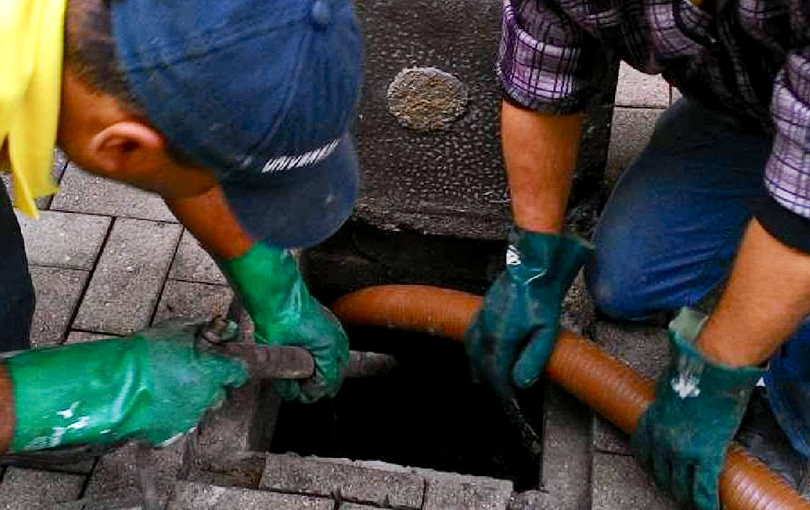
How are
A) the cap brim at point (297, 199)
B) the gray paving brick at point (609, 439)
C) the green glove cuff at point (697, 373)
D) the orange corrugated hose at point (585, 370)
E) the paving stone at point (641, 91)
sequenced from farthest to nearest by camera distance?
1. the paving stone at point (641, 91)
2. the gray paving brick at point (609, 439)
3. the orange corrugated hose at point (585, 370)
4. the green glove cuff at point (697, 373)
5. the cap brim at point (297, 199)

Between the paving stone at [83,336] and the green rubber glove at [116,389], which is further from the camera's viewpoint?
the paving stone at [83,336]

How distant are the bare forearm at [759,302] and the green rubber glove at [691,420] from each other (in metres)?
0.06

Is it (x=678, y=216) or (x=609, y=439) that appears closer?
(x=609, y=439)

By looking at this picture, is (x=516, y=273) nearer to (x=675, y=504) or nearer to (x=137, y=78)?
(x=675, y=504)

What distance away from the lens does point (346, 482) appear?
2.37 metres

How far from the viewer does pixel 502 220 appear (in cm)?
300

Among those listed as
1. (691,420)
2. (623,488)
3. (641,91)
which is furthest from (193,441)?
(641,91)

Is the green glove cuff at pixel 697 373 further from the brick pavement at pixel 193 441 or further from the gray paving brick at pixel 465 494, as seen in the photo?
the gray paving brick at pixel 465 494

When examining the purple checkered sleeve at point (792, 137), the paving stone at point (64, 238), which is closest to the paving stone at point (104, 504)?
the paving stone at point (64, 238)

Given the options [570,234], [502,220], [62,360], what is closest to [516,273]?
[570,234]

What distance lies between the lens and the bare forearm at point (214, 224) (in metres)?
1.94

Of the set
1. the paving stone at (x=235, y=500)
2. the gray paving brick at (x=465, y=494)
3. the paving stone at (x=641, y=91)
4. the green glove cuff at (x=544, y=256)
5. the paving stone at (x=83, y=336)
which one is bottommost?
the paving stone at (x=235, y=500)

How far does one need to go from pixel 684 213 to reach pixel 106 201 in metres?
1.59

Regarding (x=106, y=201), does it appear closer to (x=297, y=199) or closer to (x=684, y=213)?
(x=297, y=199)
